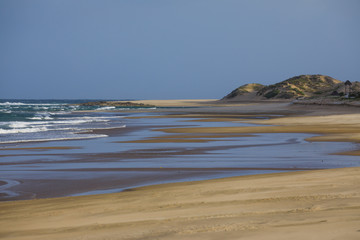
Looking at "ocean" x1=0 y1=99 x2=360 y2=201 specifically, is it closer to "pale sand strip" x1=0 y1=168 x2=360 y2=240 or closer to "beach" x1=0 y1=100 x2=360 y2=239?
"beach" x1=0 y1=100 x2=360 y2=239

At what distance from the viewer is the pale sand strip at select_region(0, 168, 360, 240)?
4684 mm

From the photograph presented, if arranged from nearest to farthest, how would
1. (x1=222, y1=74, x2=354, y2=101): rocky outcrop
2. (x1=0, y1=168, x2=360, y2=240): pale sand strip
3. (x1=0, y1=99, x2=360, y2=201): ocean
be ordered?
(x1=0, y1=168, x2=360, y2=240): pale sand strip
(x1=0, y1=99, x2=360, y2=201): ocean
(x1=222, y1=74, x2=354, y2=101): rocky outcrop

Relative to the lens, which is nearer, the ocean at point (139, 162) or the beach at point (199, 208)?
the beach at point (199, 208)

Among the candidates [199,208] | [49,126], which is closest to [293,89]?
[49,126]

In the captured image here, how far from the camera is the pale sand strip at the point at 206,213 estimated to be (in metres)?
4.68

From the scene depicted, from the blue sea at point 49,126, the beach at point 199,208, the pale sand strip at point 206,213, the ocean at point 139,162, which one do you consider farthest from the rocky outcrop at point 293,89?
the pale sand strip at point 206,213

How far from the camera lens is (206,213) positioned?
18.8ft

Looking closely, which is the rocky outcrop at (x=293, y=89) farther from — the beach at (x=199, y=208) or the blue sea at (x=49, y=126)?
the beach at (x=199, y=208)

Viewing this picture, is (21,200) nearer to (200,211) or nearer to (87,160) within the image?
(200,211)

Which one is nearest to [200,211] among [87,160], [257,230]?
[257,230]

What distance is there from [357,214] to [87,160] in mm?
10043

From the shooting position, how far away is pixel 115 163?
13.2m

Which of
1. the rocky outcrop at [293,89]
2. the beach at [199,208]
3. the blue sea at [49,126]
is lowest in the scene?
the blue sea at [49,126]

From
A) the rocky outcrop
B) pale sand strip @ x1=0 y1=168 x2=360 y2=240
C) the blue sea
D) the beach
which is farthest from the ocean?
the rocky outcrop
